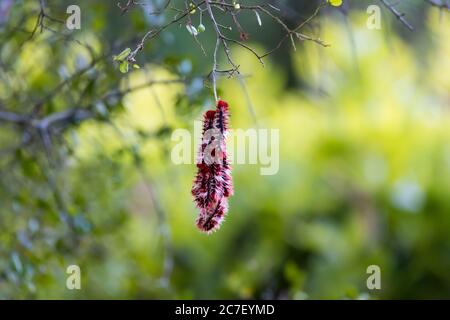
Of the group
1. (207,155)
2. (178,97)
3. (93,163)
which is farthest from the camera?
(93,163)

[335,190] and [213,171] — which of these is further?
[335,190]

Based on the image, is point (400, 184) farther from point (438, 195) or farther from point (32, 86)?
point (32, 86)

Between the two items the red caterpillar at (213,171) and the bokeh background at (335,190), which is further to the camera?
the bokeh background at (335,190)

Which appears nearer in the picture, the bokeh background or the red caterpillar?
the red caterpillar

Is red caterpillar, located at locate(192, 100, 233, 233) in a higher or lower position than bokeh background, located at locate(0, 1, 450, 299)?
lower

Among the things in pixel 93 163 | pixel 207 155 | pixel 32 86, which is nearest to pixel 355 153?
pixel 93 163

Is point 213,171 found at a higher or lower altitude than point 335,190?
lower

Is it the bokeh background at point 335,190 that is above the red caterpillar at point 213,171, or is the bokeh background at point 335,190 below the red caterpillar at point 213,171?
above
